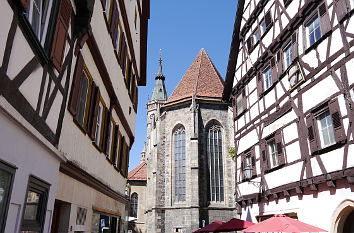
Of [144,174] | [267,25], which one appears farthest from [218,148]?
[267,25]

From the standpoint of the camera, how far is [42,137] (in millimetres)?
3820

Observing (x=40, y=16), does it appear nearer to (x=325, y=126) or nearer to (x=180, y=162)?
(x=325, y=126)

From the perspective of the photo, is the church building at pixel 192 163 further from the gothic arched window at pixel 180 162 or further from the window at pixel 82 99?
the window at pixel 82 99

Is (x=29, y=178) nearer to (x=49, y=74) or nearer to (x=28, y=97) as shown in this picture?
(x=28, y=97)

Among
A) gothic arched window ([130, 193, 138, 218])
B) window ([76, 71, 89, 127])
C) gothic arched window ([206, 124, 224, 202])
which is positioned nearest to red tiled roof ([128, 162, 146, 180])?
gothic arched window ([130, 193, 138, 218])

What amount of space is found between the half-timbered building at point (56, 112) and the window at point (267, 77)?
19.0 feet

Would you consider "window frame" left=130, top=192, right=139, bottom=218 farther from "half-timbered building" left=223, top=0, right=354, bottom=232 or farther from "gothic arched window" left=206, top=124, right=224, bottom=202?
"half-timbered building" left=223, top=0, right=354, bottom=232

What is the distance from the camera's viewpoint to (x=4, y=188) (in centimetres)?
300

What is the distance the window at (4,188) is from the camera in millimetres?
2941

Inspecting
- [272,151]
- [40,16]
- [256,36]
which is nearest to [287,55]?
[256,36]

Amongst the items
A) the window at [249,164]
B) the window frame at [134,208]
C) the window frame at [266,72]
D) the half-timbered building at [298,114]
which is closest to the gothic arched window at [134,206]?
the window frame at [134,208]

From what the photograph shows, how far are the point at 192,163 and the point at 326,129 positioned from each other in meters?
20.4

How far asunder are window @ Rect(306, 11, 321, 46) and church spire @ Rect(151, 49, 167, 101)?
4618cm

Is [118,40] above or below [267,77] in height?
below
